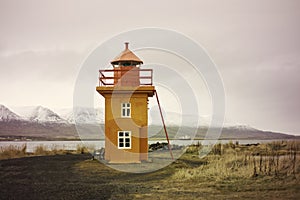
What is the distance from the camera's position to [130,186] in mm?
15164

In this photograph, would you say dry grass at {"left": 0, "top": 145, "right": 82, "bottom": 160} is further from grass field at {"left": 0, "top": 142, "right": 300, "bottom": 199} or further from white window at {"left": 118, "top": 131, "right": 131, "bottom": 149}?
grass field at {"left": 0, "top": 142, "right": 300, "bottom": 199}

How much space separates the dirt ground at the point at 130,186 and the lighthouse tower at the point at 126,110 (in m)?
3.99

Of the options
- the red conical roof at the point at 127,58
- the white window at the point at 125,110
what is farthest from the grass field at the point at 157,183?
the red conical roof at the point at 127,58

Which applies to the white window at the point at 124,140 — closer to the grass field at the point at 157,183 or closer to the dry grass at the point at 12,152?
the grass field at the point at 157,183

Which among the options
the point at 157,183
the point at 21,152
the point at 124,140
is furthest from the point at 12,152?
the point at 157,183

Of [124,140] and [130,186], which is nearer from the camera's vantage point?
[130,186]

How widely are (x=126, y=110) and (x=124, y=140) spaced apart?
167 cm

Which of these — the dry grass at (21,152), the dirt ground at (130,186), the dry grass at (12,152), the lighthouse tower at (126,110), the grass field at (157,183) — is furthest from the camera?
the dry grass at (21,152)

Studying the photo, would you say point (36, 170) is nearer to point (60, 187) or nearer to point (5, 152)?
point (60, 187)

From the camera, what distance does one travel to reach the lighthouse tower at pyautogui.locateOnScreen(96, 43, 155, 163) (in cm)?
2283

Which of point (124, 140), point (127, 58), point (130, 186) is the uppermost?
point (127, 58)

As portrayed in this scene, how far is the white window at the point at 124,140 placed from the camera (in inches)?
904

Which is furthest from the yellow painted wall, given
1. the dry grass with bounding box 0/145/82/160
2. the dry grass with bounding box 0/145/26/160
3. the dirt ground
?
the dry grass with bounding box 0/145/26/160

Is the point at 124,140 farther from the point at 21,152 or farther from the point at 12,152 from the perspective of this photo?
the point at 21,152
